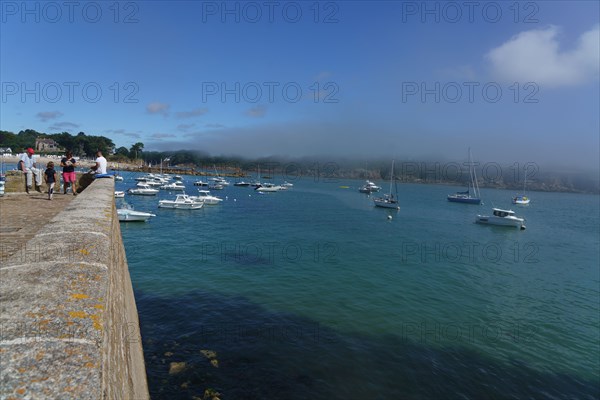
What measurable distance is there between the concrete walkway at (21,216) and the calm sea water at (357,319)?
6161mm

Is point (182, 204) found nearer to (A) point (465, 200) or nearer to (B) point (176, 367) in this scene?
(B) point (176, 367)

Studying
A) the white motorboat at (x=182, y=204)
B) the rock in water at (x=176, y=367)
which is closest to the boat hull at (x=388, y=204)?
the white motorboat at (x=182, y=204)

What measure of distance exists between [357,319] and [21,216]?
15.1 m

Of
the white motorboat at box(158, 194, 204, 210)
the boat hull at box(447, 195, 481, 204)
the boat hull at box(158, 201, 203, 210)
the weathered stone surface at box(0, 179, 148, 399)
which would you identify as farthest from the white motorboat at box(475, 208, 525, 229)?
the weathered stone surface at box(0, 179, 148, 399)

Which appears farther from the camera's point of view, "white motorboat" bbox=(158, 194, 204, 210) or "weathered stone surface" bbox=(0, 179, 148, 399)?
"white motorboat" bbox=(158, 194, 204, 210)

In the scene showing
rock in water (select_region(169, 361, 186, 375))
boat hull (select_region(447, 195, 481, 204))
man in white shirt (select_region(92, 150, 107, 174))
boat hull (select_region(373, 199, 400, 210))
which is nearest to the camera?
rock in water (select_region(169, 361, 186, 375))

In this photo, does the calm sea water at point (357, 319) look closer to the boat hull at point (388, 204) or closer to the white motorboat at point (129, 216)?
the white motorboat at point (129, 216)

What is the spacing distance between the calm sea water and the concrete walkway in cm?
616

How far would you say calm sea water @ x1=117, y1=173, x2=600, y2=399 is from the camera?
482 inches

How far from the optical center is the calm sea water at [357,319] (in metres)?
12.2

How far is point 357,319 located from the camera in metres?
17.6

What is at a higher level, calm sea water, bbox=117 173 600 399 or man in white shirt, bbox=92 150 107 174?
man in white shirt, bbox=92 150 107 174

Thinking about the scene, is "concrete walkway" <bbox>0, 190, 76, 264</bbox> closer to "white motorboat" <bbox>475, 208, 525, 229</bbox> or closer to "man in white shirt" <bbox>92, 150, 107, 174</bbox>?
"man in white shirt" <bbox>92, 150, 107, 174</bbox>

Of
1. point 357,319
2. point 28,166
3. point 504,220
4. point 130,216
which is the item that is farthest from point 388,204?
point 28,166
